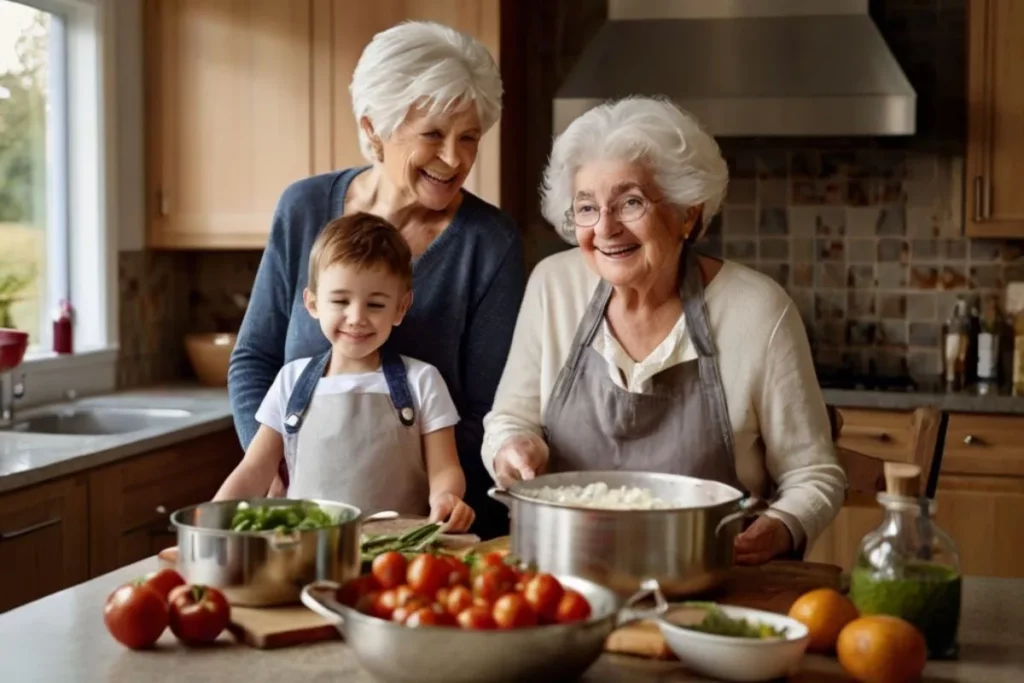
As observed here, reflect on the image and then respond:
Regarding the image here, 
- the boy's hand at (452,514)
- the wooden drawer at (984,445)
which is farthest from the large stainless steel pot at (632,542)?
the wooden drawer at (984,445)

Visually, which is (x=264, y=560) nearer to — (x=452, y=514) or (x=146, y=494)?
(x=452, y=514)

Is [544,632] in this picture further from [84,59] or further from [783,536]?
[84,59]

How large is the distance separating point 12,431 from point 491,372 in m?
1.57

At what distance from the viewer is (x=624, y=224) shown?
208 centimetres

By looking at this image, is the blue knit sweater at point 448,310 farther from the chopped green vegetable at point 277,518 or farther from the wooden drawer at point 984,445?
the wooden drawer at point 984,445

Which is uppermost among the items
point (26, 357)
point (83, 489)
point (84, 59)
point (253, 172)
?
point (84, 59)

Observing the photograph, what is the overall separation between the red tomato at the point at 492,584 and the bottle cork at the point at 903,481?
42 centimetres

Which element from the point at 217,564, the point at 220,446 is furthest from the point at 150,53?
the point at 217,564

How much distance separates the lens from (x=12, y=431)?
3.38 meters

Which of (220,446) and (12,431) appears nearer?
(12,431)

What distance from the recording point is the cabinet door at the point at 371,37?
387 cm

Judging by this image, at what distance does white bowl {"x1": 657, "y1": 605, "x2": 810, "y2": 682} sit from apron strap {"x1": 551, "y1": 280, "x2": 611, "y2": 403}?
74 centimetres

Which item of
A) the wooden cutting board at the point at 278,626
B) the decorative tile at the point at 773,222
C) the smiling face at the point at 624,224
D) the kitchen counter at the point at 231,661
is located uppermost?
the decorative tile at the point at 773,222

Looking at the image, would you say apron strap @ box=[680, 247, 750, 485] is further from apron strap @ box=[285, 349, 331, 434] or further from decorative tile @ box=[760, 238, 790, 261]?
decorative tile @ box=[760, 238, 790, 261]
